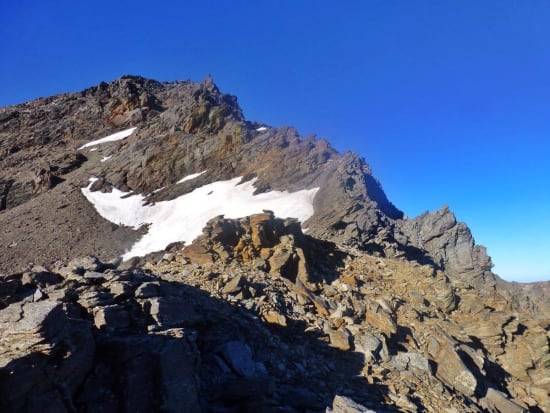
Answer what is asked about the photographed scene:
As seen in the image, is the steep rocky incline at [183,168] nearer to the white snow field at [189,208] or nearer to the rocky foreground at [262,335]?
the white snow field at [189,208]

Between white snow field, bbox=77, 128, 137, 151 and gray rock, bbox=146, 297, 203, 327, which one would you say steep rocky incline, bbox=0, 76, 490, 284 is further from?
gray rock, bbox=146, 297, 203, 327

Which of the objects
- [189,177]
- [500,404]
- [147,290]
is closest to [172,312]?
[147,290]

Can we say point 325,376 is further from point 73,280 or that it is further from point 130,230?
point 130,230

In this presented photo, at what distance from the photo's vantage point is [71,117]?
6531 centimetres

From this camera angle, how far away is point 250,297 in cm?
1355

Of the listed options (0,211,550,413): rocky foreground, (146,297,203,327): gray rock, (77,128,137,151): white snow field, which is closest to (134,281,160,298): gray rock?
(0,211,550,413): rocky foreground

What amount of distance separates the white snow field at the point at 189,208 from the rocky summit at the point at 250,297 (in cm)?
23

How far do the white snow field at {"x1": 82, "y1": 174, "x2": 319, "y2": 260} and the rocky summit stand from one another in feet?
0.75

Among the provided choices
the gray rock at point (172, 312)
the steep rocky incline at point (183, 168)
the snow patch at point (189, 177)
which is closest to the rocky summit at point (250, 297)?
the gray rock at point (172, 312)

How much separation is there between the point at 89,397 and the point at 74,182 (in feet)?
136

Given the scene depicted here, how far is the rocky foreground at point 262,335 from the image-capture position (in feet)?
21.4

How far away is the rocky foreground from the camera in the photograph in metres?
6.52

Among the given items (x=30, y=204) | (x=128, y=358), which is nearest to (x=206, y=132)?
(x=30, y=204)

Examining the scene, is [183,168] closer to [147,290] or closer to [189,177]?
[189,177]
